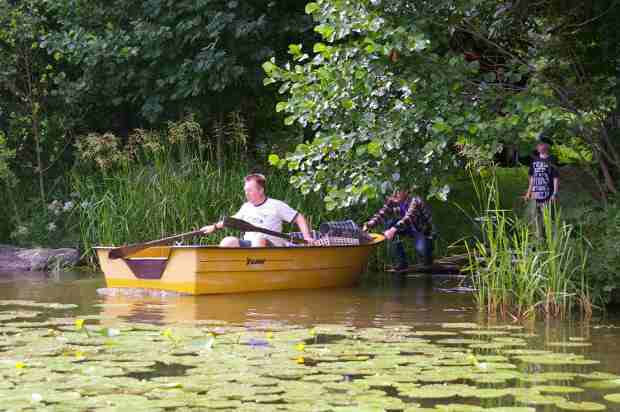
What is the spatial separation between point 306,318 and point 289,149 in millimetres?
7481

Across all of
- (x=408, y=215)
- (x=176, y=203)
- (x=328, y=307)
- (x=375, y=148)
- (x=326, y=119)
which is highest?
(x=326, y=119)

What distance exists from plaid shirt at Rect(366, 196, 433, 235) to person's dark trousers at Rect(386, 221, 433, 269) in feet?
0.23

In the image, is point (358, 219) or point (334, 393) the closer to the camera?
point (334, 393)

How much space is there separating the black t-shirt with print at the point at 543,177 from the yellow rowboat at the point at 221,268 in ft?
8.97

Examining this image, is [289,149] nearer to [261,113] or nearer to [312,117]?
[261,113]

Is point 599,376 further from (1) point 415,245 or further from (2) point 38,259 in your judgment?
(2) point 38,259

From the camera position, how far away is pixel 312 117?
981cm

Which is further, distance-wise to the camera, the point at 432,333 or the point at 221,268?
the point at 221,268

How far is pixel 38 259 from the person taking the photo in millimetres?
14914

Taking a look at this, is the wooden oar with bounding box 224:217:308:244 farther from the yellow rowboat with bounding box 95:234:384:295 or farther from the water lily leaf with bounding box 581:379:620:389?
the water lily leaf with bounding box 581:379:620:389

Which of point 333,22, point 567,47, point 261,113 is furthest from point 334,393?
point 261,113

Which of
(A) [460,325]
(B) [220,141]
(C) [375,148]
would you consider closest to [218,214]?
(B) [220,141]

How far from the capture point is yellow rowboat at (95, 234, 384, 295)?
10.6 m

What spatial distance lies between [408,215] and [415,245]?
0.59m
